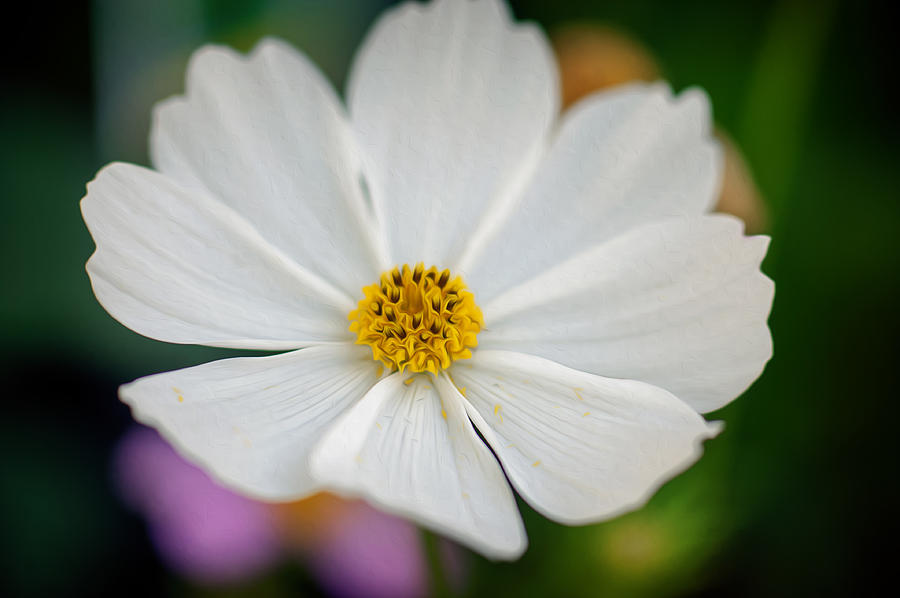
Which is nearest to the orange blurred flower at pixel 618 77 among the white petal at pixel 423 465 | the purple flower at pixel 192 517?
the white petal at pixel 423 465

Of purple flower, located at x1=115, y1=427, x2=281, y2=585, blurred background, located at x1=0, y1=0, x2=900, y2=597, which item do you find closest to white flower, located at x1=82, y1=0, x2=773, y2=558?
blurred background, located at x1=0, y1=0, x2=900, y2=597

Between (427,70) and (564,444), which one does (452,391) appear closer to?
(564,444)

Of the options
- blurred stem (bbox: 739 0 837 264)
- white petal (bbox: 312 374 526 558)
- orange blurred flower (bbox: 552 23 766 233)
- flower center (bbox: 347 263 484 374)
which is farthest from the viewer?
blurred stem (bbox: 739 0 837 264)

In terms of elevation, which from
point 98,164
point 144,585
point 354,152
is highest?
point 98,164

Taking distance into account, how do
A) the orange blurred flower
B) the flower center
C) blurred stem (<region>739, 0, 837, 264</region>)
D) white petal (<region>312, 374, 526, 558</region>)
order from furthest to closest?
blurred stem (<region>739, 0, 837, 264</region>) → the orange blurred flower → the flower center → white petal (<region>312, 374, 526, 558</region>)

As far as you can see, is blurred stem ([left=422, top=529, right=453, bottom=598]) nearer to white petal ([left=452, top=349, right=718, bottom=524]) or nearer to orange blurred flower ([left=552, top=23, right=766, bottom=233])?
white petal ([left=452, top=349, right=718, bottom=524])

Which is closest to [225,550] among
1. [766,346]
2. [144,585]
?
[144,585]
